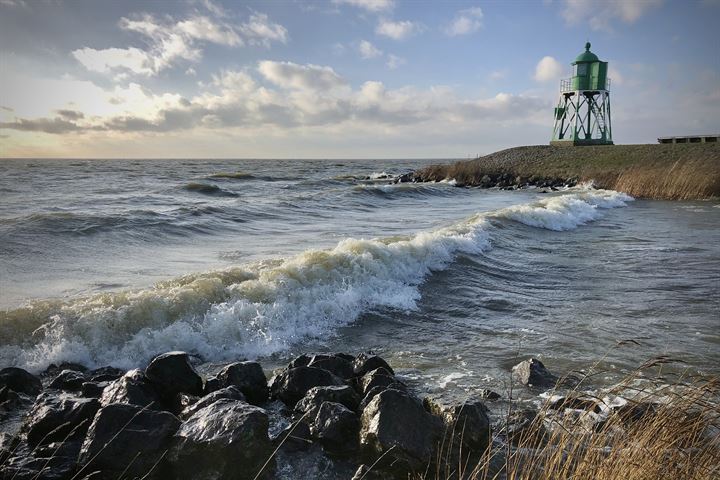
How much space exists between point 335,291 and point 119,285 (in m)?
3.82

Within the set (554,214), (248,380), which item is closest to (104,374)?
(248,380)

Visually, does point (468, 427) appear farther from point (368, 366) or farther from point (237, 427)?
point (237, 427)

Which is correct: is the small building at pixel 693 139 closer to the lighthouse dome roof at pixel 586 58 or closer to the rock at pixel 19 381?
the lighthouse dome roof at pixel 586 58

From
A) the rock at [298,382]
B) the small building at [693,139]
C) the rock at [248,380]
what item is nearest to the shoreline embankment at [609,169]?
the small building at [693,139]

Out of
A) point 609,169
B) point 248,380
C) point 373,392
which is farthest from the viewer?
point 609,169

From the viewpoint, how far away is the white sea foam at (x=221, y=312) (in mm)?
6043

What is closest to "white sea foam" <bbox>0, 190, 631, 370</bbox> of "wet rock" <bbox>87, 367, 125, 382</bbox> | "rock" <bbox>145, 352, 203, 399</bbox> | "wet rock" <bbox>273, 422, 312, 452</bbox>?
"wet rock" <bbox>87, 367, 125, 382</bbox>

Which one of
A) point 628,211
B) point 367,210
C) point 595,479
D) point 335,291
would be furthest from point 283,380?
point 628,211

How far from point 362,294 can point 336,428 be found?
15.0 ft

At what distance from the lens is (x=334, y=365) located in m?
5.27

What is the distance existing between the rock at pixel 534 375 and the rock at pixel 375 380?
1432mm

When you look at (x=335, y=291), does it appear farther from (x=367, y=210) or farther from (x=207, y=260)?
(x=367, y=210)

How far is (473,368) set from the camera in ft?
18.4

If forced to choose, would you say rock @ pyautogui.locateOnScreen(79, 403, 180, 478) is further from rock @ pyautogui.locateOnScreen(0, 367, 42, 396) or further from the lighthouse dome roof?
the lighthouse dome roof
